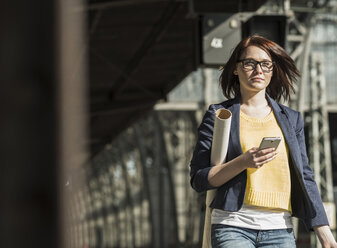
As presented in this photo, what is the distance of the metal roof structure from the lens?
40.6 ft

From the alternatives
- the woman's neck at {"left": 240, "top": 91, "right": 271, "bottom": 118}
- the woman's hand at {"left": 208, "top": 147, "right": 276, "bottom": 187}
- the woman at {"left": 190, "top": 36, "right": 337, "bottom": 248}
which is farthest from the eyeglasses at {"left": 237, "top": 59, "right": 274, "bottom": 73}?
the woman's hand at {"left": 208, "top": 147, "right": 276, "bottom": 187}

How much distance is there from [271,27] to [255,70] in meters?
4.58

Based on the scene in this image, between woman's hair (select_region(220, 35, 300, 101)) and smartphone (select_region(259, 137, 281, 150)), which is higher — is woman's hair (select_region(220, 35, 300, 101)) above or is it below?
above

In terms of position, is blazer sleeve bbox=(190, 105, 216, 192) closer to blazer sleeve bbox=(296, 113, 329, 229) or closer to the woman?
the woman

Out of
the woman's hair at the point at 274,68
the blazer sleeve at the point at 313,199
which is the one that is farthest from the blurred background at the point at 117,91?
the blazer sleeve at the point at 313,199

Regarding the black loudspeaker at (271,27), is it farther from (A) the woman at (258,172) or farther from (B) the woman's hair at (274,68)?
(A) the woman at (258,172)

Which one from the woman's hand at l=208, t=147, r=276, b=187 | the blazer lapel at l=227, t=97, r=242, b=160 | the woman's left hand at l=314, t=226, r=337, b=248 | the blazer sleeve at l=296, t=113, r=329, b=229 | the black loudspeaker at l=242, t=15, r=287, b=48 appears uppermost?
the black loudspeaker at l=242, t=15, r=287, b=48

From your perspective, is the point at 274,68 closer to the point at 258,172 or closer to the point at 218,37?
the point at 258,172

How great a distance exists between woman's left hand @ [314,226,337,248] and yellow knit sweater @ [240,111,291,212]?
0.19m

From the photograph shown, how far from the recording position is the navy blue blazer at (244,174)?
3.65m

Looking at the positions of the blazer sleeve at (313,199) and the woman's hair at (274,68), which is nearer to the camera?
the blazer sleeve at (313,199)

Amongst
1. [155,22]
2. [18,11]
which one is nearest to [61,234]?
[18,11]

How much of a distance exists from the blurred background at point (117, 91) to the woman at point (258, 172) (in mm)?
697

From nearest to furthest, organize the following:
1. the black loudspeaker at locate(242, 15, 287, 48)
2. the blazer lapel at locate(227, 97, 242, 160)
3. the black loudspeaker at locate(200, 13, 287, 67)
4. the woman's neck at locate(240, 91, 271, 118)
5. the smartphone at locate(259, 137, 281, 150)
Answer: the smartphone at locate(259, 137, 281, 150), the blazer lapel at locate(227, 97, 242, 160), the woman's neck at locate(240, 91, 271, 118), the black loudspeaker at locate(242, 15, 287, 48), the black loudspeaker at locate(200, 13, 287, 67)
